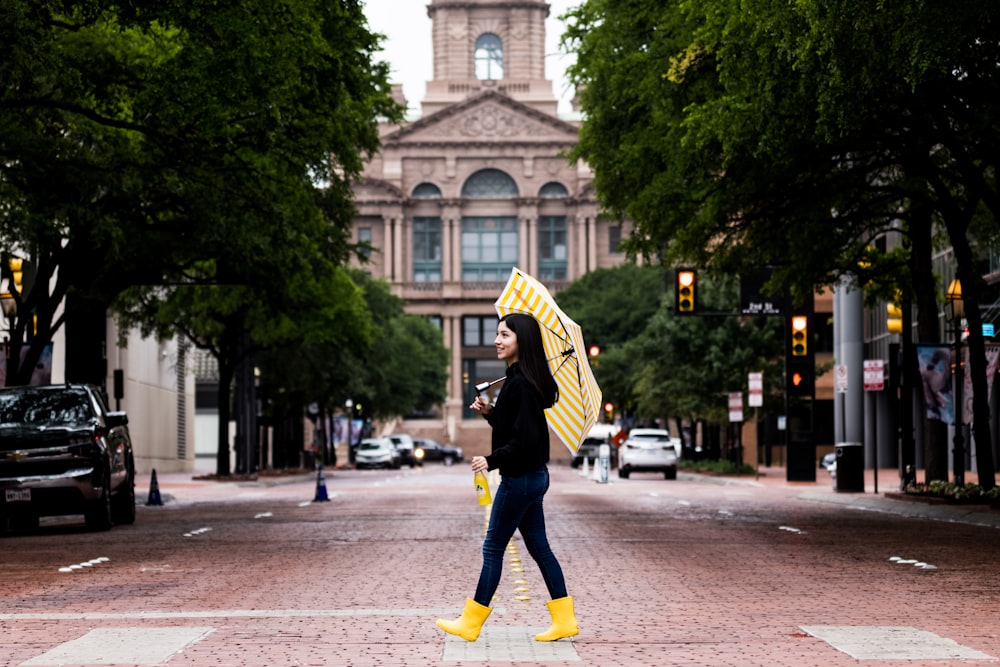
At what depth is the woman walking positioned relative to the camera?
30.2 feet

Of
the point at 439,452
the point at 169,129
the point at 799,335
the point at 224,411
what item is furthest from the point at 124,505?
Answer: the point at 439,452

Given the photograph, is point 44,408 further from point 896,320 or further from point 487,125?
point 487,125

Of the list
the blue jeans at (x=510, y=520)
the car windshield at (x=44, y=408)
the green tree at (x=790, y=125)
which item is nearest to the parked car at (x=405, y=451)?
the green tree at (x=790, y=125)

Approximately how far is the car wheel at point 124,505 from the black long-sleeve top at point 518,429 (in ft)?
51.9

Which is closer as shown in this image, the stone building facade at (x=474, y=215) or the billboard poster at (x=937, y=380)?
the billboard poster at (x=937, y=380)

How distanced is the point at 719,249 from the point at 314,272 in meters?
8.29

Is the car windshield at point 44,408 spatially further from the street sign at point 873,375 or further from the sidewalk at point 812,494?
the street sign at point 873,375

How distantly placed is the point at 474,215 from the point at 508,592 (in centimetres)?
13402

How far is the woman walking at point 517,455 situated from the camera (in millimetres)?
9203

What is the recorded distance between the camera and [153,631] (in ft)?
33.9

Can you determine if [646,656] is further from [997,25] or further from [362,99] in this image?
[362,99]

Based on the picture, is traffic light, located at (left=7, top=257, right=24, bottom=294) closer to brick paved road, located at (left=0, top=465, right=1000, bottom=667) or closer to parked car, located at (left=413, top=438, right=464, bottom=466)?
brick paved road, located at (left=0, top=465, right=1000, bottom=667)

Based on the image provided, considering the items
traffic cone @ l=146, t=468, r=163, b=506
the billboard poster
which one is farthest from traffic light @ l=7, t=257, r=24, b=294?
the billboard poster

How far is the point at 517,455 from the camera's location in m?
9.17
